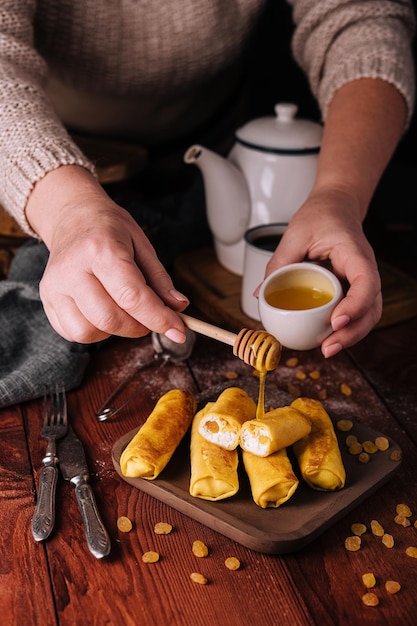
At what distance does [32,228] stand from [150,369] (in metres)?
0.36

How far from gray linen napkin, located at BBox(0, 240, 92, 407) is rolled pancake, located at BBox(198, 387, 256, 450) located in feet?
1.09

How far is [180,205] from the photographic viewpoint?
193 centimetres

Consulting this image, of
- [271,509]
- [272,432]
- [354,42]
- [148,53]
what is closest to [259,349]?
Result: [272,432]

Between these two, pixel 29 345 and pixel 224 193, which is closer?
pixel 29 345

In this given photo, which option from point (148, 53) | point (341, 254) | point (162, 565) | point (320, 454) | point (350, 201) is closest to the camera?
point (162, 565)

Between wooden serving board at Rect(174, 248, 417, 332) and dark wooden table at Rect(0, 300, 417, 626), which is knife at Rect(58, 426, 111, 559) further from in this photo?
wooden serving board at Rect(174, 248, 417, 332)

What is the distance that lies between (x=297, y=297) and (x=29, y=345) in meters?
0.55

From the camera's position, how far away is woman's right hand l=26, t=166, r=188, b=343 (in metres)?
0.98

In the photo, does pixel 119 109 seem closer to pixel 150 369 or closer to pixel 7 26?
pixel 7 26

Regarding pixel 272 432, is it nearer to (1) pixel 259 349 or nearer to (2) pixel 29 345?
(1) pixel 259 349

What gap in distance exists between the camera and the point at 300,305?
117cm

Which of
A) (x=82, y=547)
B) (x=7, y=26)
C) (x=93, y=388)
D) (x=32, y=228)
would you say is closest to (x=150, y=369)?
(x=93, y=388)

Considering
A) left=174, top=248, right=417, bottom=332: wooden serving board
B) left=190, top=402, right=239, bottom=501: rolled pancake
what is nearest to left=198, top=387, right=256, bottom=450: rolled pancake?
left=190, top=402, right=239, bottom=501: rolled pancake

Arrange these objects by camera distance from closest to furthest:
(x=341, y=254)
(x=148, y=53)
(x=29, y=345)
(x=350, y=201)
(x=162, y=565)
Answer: (x=162, y=565) → (x=341, y=254) → (x=350, y=201) → (x=29, y=345) → (x=148, y=53)
